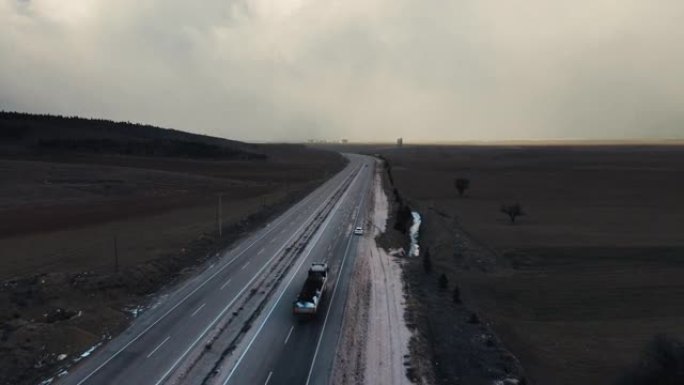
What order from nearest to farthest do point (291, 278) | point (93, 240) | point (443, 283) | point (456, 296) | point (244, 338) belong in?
point (244, 338), point (456, 296), point (443, 283), point (291, 278), point (93, 240)

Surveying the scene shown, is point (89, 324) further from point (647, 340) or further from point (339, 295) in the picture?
point (647, 340)

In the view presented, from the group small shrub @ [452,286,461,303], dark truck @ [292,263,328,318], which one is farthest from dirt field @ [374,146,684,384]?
dark truck @ [292,263,328,318]

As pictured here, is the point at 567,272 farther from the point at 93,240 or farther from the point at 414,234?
the point at 93,240

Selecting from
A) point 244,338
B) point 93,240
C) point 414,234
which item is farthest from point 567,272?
point 93,240

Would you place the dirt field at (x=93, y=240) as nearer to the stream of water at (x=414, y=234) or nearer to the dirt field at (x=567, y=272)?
the stream of water at (x=414, y=234)

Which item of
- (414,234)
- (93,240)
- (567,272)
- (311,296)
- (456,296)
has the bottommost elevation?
(93,240)

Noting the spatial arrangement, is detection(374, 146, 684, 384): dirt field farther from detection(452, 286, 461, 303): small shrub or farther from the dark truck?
the dark truck
